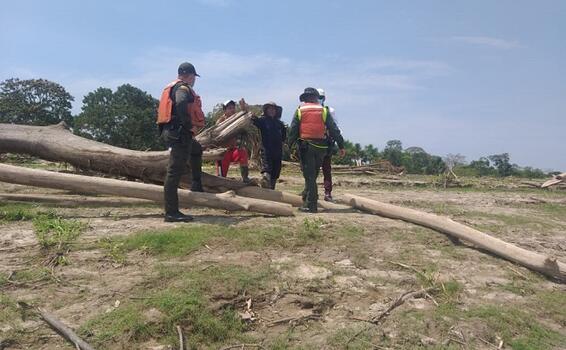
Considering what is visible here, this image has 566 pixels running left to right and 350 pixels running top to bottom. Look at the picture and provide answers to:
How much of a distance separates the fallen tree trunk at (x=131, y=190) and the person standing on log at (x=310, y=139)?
2.33 ft

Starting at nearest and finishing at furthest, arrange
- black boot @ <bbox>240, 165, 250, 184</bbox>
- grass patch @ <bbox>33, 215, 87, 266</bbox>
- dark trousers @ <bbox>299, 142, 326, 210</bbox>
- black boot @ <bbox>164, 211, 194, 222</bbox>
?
grass patch @ <bbox>33, 215, 87, 266</bbox> → black boot @ <bbox>164, 211, 194, 222</bbox> → dark trousers @ <bbox>299, 142, 326, 210</bbox> → black boot @ <bbox>240, 165, 250, 184</bbox>

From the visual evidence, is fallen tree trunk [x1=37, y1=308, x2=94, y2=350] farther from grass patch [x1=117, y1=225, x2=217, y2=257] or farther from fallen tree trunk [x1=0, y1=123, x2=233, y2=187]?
fallen tree trunk [x1=0, y1=123, x2=233, y2=187]

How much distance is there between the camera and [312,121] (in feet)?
25.5

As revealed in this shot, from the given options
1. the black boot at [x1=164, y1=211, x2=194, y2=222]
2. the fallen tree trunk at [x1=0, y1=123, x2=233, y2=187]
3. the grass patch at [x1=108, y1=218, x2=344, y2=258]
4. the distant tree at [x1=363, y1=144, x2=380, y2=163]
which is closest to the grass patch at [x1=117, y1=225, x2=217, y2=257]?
the grass patch at [x1=108, y1=218, x2=344, y2=258]

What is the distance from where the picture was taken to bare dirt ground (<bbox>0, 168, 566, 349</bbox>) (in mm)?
3992

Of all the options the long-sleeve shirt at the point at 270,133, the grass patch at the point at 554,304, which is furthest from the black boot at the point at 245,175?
the grass patch at the point at 554,304

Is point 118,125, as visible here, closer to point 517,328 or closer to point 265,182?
point 265,182

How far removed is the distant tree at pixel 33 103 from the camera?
2678cm

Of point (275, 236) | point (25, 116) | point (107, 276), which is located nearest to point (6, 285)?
→ point (107, 276)

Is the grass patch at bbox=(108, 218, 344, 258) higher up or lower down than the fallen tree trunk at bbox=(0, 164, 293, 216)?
lower down

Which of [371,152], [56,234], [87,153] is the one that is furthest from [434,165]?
[56,234]

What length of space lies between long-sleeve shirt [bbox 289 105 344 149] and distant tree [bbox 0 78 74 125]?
2260cm

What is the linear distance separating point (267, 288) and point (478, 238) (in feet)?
9.99

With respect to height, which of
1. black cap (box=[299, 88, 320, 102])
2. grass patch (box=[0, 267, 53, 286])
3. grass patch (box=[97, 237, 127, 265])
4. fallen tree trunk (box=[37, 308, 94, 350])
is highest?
black cap (box=[299, 88, 320, 102])
